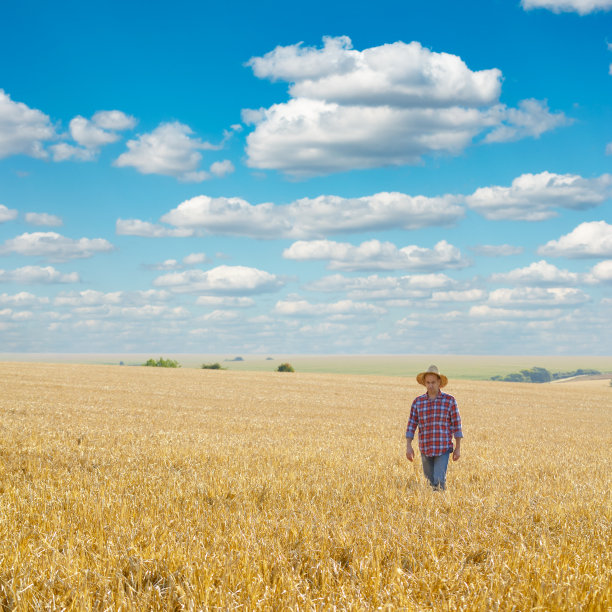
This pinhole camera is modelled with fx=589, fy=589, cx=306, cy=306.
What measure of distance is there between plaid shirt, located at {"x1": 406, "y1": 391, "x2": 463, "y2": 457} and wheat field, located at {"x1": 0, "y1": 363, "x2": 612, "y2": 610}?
738 mm

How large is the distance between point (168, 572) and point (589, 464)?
1207 cm

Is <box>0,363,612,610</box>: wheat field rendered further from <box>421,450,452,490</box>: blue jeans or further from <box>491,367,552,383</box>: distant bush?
<box>491,367,552,383</box>: distant bush

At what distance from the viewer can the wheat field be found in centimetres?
441

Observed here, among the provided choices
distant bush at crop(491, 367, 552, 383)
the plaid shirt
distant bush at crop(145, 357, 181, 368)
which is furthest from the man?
distant bush at crop(491, 367, 552, 383)

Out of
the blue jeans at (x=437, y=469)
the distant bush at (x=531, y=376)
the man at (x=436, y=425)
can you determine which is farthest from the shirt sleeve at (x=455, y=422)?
the distant bush at (x=531, y=376)

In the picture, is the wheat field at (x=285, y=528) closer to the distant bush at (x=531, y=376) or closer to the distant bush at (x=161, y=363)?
the distant bush at (x=161, y=363)

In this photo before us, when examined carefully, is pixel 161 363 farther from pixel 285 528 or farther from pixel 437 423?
pixel 285 528

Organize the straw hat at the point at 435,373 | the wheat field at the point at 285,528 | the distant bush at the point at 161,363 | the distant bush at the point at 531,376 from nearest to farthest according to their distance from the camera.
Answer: the wheat field at the point at 285,528 → the straw hat at the point at 435,373 → the distant bush at the point at 161,363 → the distant bush at the point at 531,376

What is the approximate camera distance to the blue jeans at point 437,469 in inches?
362

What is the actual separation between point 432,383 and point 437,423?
63 centimetres

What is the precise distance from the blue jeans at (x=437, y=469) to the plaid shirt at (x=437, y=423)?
15 centimetres

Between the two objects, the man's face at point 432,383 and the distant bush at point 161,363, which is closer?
the man's face at point 432,383

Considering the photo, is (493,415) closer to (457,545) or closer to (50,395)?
(50,395)

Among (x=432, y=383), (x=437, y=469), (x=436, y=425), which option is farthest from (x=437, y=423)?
(x=437, y=469)
